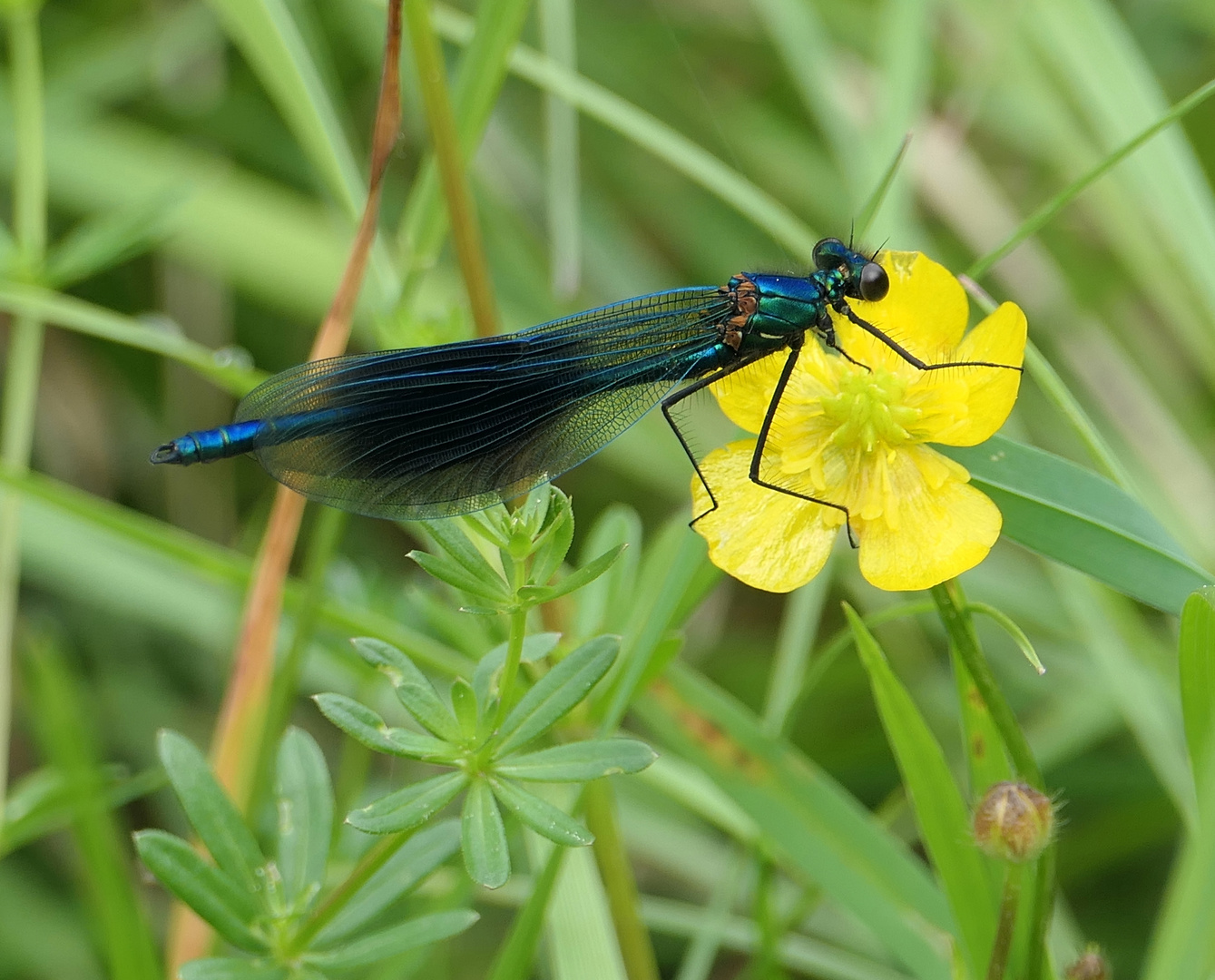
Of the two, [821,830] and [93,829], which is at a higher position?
[93,829]

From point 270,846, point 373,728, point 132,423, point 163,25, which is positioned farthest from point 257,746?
point 163,25

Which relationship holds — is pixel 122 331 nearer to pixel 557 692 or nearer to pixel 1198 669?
pixel 557 692

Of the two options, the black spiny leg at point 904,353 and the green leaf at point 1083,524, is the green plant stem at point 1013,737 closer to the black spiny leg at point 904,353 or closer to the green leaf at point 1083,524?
the green leaf at point 1083,524

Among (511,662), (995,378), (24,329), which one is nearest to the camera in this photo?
(511,662)

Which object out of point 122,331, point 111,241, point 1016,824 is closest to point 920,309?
point 1016,824

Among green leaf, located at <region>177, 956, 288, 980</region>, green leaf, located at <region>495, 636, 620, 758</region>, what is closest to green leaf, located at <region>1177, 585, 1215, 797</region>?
green leaf, located at <region>495, 636, 620, 758</region>

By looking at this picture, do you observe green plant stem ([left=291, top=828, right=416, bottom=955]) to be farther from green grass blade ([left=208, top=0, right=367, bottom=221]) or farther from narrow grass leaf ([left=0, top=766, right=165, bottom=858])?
green grass blade ([left=208, top=0, right=367, bottom=221])

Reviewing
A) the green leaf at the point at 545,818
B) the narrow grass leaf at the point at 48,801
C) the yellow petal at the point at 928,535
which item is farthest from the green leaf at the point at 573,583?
the narrow grass leaf at the point at 48,801
